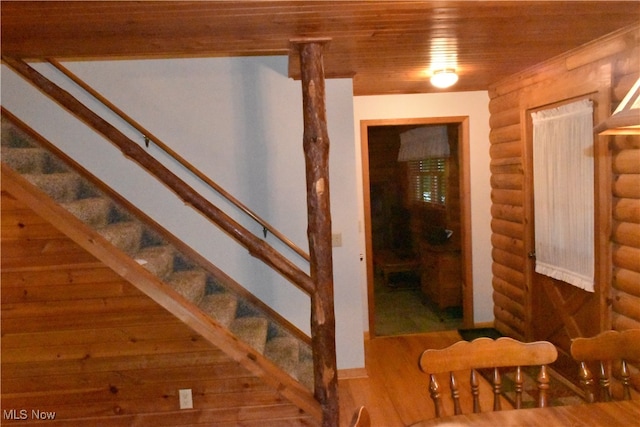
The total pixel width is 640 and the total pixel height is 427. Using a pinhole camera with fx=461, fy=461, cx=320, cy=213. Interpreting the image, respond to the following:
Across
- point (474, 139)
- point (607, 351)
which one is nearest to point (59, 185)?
point (607, 351)

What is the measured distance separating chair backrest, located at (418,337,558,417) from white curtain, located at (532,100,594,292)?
1.60 metres

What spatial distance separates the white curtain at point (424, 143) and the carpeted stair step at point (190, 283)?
11.0ft

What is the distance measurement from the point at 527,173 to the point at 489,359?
2.46 metres

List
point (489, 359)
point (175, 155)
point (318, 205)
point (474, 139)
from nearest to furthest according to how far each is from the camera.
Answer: point (489, 359)
point (318, 205)
point (175, 155)
point (474, 139)

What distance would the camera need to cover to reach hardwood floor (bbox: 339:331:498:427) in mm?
3055

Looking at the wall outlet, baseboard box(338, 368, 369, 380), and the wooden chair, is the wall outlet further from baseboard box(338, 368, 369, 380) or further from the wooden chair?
the wooden chair

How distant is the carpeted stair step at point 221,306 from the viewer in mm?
2971

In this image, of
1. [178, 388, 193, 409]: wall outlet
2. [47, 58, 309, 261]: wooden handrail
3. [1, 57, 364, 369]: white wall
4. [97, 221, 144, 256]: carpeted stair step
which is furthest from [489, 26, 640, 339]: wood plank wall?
[97, 221, 144, 256]: carpeted stair step

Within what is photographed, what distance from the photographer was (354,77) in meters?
3.54

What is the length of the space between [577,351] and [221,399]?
1813 mm

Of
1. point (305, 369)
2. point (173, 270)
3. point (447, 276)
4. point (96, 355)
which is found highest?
point (173, 270)

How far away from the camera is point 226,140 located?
3.47m

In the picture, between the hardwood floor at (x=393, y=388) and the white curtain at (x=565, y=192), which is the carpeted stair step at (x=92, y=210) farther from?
the white curtain at (x=565, y=192)

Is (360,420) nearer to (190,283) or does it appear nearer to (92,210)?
(190,283)
